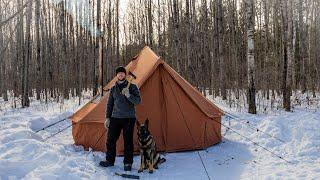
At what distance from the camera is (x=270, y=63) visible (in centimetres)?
2869

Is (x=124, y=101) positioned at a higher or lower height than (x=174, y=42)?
lower

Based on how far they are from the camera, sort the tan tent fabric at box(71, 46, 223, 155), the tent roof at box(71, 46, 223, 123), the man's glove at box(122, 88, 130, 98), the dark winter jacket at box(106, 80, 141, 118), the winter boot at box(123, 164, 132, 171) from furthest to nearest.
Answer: the tent roof at box(71, 46, 223, 123) < the tan tent fabric at box(71, 46, 223, 155) < the dark winter jacket at box(106, 80, 141, 118) < the man's glove at box(122, 88, 130, 98) < the winter boot at box(123, 164, 132, 171)

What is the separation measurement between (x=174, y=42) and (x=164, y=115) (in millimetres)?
16954

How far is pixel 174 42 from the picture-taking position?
82.4 feet

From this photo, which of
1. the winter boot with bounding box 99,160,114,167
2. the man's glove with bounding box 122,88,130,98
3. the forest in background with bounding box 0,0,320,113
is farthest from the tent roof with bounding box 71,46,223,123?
the forest in background with bounding box 0,0,320,113

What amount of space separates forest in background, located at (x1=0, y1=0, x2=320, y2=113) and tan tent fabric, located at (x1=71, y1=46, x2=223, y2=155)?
12.8 m

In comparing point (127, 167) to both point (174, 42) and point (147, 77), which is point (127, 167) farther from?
point (174, 42)

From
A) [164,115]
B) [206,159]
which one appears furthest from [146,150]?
[164,115]

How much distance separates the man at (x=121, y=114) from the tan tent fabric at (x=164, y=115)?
105 cm

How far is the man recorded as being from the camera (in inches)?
278

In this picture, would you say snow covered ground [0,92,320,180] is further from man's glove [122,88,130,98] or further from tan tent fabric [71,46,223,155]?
man's glove [122,88,130,98]

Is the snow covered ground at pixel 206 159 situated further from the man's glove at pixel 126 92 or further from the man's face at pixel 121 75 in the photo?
the man's face at pixel 121 75

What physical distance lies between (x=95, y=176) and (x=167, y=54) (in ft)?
87.9

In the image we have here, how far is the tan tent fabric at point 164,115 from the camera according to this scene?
27.6 ft
